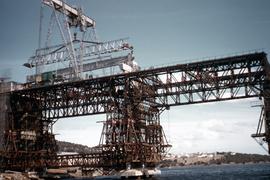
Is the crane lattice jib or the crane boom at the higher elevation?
the crane boom

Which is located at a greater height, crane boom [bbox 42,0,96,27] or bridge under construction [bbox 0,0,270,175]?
crane boom [bbox 42,0,96,27]

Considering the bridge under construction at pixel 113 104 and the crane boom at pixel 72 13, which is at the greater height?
the crane boom at pixel 72 13

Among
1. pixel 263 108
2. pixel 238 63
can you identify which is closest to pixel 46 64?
pixel 238 63

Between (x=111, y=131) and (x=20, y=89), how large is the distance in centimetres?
2725

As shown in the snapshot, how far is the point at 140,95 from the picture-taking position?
63.9 meters

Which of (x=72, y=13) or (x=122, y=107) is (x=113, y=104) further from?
(x=72, y=13)

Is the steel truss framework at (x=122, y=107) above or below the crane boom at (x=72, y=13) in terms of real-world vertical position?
below

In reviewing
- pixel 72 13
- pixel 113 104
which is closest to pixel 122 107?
pixel 113 104

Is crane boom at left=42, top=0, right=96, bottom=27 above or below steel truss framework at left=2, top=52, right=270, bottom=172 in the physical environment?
above

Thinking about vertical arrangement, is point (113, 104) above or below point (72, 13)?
below

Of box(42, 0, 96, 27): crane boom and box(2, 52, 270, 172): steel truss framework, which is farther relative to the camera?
box(42, 0, 96, 27): crane boom

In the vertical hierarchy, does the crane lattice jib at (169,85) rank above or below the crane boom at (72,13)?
below

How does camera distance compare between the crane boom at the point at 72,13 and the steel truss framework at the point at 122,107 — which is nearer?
the steel truss framework at the point at 122,107

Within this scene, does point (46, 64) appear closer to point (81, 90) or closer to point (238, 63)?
point (81, 90)
